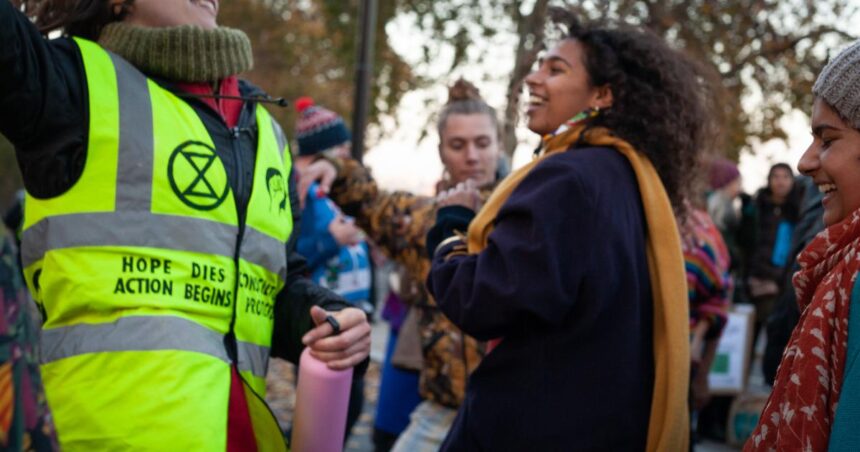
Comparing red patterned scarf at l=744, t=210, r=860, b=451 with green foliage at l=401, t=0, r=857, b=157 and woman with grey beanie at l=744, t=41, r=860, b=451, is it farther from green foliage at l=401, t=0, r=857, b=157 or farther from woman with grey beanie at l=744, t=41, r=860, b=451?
green foliage at l=401, t=0, r=857, b=157

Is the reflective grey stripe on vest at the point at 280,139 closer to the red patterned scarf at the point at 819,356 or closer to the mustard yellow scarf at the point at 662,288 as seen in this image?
the mustard yellow scarf at the point at 662,288

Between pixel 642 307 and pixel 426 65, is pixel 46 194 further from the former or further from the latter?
pixel 426 65

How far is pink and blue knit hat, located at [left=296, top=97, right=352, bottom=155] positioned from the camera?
14.1 ft

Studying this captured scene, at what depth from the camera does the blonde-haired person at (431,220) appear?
3611 mm

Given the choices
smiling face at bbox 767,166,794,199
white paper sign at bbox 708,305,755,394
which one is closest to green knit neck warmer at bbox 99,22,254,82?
white paper sign at bbox 708,305,755,394

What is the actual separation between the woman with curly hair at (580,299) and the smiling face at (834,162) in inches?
25.0

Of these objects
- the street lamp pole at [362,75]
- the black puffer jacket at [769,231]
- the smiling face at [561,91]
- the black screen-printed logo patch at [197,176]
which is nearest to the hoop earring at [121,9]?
the black screen-printed logo patch at [197,176]

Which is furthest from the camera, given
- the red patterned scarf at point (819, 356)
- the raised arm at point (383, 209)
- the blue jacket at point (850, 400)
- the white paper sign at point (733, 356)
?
the white paper sign at point (733, 356)

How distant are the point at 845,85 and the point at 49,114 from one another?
5.07 ft

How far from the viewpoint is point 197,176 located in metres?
2.05

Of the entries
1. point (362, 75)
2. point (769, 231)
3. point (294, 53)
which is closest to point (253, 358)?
point (362, 75)

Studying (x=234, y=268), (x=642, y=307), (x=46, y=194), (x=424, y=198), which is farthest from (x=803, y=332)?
(x=424, y=198)

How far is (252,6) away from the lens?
2245 cm

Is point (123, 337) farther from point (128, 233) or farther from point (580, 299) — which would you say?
point (580, 299)
